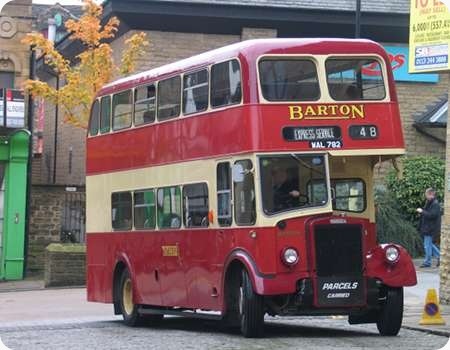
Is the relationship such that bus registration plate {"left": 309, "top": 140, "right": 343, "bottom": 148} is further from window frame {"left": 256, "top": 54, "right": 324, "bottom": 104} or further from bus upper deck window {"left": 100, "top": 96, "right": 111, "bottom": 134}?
bus upper deck window {"left": 100, "top": 96, "right": 111, "bottom": 134}

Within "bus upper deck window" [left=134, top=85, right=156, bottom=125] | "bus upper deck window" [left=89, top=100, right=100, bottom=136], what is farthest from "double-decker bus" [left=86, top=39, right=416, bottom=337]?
"bus upper deck window" [left=89, top=100, right=100, bottom=136]

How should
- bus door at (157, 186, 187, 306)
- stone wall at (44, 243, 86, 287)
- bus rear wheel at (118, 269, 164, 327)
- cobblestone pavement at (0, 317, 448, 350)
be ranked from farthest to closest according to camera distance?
1. stone wall at (44, 243, 86, 287)
2. bus rear wheel at (118, 269, 164, 327)
3. bus door at (157, 186, 187, 306)
4. cobblestone pavement at (0, 317, 448, 350)

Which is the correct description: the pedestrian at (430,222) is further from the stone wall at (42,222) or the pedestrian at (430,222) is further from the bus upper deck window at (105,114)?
the stone wall at (42,222)

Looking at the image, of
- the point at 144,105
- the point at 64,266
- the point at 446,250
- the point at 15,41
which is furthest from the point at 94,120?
the point at 15,41

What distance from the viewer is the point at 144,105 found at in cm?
1561

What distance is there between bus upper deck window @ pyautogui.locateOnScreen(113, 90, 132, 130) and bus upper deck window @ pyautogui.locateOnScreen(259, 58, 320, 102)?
4047 mm

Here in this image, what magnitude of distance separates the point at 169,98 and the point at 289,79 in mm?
2665

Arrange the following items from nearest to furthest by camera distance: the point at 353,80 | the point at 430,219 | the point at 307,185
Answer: the point at 307,185
the point at 353,80
the point at 430,219

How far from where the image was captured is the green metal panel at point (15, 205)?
26.8 metres

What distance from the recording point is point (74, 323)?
15828 millimetres

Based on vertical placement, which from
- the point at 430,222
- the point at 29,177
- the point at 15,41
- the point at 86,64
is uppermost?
the point at 15,41

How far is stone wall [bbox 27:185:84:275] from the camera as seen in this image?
27953 mm

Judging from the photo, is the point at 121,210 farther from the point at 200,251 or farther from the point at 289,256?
the point at 289,256

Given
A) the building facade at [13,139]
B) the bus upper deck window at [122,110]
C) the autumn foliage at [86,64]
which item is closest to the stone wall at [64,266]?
the building facade at [13,139]
